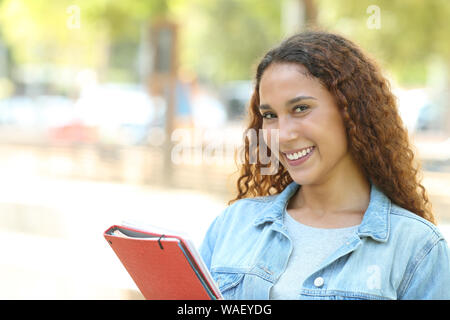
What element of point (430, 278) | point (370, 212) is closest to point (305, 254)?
point (370, 212)

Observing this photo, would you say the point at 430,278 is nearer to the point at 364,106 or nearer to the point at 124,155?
the point at 364,106

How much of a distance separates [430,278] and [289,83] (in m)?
0.64

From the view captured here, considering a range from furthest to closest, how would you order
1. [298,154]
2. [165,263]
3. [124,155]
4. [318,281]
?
[124,155]
[298,154]
[318,281]
[165,263]

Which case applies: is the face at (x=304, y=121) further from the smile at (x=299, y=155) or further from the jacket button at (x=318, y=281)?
the jacket button at (x=318, y=281)

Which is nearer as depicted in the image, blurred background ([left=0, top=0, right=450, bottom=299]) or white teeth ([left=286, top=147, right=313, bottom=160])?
white teeth ([left=286, top=147, right=313, bottom=160])

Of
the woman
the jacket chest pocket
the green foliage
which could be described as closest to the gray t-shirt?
the woman

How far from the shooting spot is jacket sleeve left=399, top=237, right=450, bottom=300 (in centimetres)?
160

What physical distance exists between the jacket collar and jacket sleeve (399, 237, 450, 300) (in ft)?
0.37

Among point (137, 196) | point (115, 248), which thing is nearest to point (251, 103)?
point (115, 248)

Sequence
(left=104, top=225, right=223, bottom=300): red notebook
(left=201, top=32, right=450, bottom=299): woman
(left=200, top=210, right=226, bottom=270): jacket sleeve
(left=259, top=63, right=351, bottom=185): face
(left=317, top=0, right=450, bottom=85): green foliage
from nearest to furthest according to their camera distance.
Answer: (left=104, top=225, right=223, bottom=300): red notebook
(left=201, top=32, right=450, bottom=299): woman
(left=259, top=63, right=351, bottom=185): face
(left=200, top=210, right=226, bottom=270): jacket sleeve
(left=317, top=0, right=450, bottom=85): green foliage

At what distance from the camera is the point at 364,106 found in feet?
6.03

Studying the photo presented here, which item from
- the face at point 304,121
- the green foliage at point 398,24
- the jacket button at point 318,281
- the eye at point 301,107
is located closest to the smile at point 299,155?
the face at point 304,121

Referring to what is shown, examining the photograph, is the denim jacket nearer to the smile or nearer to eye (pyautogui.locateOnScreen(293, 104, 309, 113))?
the smile

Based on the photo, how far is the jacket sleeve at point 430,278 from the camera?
1.60 m
